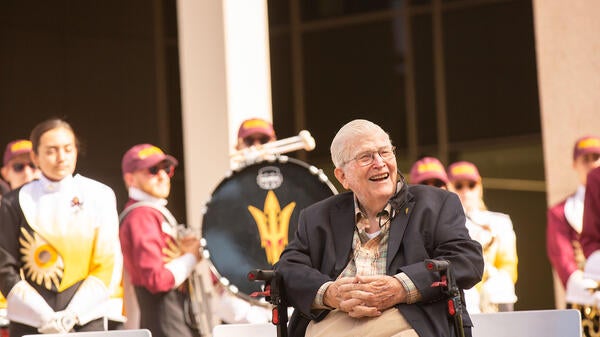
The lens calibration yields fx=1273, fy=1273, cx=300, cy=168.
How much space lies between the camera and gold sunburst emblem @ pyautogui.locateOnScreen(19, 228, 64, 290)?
6.05 meters

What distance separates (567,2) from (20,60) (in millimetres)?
6404

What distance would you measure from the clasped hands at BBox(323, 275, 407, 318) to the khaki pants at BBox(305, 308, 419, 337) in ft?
0.09

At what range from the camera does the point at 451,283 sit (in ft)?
13.3

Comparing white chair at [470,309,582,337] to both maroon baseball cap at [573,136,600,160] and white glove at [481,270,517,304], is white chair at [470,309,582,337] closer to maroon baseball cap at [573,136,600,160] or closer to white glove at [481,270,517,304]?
white glove at [481,270,517,304]

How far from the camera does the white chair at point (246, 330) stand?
15.3 ft

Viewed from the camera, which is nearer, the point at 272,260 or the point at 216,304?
the point at 272,260

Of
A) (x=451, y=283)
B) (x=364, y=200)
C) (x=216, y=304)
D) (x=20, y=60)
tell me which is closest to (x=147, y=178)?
(x=216, y=304)

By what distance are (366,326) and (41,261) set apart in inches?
93.5

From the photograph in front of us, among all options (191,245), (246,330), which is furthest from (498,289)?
(246,330)

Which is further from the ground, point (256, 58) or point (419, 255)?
point (256, 58)

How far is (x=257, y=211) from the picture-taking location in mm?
6832

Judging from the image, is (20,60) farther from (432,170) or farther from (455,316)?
(455,316)

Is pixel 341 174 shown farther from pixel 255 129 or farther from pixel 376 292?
pixel 255 129

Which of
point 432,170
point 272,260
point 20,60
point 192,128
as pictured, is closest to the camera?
point 272,260
